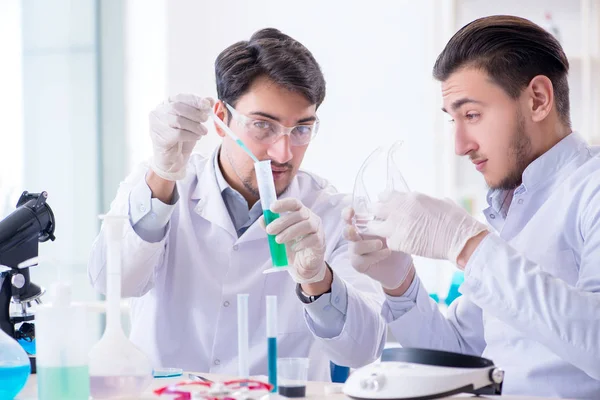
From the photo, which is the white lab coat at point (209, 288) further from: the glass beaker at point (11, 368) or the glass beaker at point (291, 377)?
the glass beaker at point (11, 368)

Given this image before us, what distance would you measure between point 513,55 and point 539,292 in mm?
648

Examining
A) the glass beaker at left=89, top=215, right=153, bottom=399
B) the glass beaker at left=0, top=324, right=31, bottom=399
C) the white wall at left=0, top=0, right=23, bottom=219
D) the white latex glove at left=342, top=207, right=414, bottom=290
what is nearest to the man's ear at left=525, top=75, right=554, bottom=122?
the white latex glove at left=342, top=207, right=414, bottom=290

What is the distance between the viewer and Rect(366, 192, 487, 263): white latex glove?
1.56 m

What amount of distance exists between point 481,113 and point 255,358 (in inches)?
33.9

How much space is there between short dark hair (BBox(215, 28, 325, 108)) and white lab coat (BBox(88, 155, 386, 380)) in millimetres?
285

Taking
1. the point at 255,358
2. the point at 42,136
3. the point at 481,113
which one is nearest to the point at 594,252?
the point at 481,113

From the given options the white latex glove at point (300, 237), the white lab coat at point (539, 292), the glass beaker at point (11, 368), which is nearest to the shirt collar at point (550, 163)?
the white lab coat at point (539, 292)

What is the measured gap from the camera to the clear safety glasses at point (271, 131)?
2129mm

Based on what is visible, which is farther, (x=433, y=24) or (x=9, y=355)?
(x=433, y=24)

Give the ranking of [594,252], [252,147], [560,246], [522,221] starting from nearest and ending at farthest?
1. [594,252]
2. [560,246]
3. [522,221]
4. [252,147]

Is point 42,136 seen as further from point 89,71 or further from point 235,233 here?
point 235,233

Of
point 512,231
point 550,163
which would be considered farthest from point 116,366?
point 550,163

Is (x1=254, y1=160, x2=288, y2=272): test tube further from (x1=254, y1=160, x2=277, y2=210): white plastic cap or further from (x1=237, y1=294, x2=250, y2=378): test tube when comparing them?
(x1=237, y1=294, x2=250, y2=378): test tube

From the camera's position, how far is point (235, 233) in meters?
2.17
